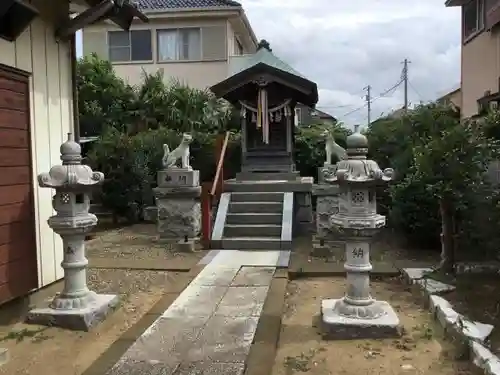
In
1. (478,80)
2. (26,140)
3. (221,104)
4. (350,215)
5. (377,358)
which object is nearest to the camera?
(377,358)

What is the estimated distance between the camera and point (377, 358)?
15.1ft

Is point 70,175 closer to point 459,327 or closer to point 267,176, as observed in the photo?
point 459,327

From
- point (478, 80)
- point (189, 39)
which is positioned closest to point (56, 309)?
point (478, 80)

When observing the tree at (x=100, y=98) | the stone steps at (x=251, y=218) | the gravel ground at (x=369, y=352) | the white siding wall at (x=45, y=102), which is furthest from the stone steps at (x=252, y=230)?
the tree at (x=100, y=98)

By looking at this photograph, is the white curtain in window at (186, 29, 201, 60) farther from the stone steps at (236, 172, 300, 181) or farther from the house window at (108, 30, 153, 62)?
the stone steps at (236, 172, 300, 181)

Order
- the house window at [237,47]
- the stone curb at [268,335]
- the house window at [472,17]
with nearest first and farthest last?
the stone curb at [268,335] → the house window at [472,17] → the house window at [237,47]

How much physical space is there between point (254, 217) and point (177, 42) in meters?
13.6

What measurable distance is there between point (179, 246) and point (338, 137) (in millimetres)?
7655

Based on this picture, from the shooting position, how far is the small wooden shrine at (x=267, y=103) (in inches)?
501

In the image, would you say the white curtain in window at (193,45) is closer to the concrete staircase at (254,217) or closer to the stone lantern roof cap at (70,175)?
the concrete staircase at (254,217)

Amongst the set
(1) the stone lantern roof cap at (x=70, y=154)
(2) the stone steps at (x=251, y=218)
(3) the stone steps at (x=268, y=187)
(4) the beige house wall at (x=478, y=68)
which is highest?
(4) the beige house wall at (x=478, y=68)

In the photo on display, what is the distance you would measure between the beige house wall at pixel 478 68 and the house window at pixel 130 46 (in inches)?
492

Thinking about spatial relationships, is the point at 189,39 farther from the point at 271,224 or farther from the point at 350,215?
the point at 350,215

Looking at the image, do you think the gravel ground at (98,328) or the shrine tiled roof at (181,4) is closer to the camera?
the gravel ground at (98,328)
